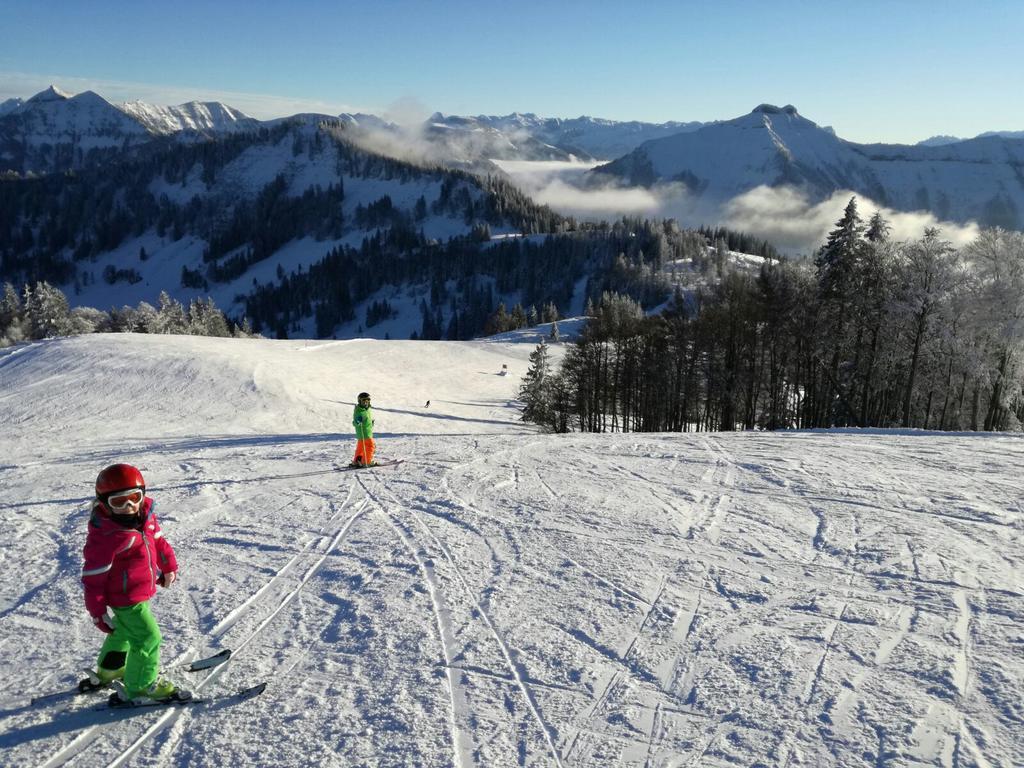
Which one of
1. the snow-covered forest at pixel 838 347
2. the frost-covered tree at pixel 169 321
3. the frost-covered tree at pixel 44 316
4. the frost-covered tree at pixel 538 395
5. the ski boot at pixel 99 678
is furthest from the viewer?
the frost-covered tree at pixel 44 316

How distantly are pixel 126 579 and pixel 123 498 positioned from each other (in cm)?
72

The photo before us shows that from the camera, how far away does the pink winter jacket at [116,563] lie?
4.78 meters

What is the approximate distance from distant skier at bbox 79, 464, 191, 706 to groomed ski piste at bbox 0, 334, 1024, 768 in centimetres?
27

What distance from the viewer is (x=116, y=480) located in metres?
4.76

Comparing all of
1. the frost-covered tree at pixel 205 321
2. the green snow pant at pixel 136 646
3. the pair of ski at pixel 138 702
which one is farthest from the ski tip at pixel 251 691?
the frost-covered tree at pixel 205 321

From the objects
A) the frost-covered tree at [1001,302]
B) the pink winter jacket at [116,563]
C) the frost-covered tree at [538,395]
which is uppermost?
the frost-covered tree at [1001,302]

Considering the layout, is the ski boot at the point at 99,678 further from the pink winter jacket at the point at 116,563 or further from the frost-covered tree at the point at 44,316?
the frost-covered tree at the point at 44,316

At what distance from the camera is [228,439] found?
1906 cm

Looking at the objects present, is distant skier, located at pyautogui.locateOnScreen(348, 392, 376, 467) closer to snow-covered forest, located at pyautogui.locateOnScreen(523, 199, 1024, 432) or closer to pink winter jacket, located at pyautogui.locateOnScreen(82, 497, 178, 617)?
pink winter jacket, located at pyautogui.locateOnScreen(82, 497, 178, 617)

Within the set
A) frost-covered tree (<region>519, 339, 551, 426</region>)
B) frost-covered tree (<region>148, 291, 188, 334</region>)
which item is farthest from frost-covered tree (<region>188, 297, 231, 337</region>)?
frost-covered tree (<region>519, 339, 551, 426</region>)

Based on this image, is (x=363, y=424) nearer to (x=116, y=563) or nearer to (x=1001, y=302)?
(x=116, y=563)

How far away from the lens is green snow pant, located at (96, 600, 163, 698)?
16.7 feet

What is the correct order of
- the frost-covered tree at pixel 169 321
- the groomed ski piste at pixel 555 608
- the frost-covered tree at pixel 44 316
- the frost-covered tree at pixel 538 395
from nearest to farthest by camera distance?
the groomed ski piste at pixel 555 608, the frost-covered tree at pixel 538 395, the frost-covered tree at pixel 169 321, the frost-covered tree at pixel 44 316

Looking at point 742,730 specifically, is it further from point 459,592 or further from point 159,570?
point 159,570
